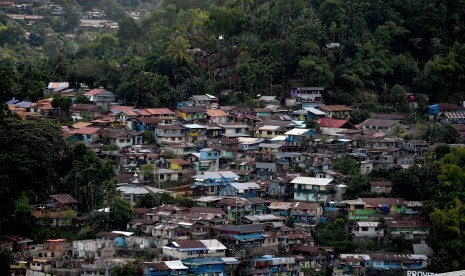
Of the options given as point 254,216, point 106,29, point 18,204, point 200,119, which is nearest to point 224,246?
point 254,216

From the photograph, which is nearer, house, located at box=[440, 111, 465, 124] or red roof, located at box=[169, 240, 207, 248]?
red roof, located at box=[169, 240, 207, 248]

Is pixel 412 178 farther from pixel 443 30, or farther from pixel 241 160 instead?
pixel 443 30

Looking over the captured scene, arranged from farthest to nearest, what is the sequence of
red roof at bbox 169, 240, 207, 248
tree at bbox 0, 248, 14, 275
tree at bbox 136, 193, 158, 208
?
1. tree at bbox 136, 193, 158, 208
2. red roof at bbox 169, 240, 207, 248
3. tree at bbox 0, 248, 14, 275

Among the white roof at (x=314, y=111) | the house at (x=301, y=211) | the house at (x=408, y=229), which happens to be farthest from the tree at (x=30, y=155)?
the house at (x=408, y=229)

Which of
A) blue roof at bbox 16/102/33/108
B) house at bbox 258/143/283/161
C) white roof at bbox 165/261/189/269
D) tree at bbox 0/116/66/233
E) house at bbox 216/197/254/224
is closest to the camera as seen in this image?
white roof at bbox 165/261/189/269

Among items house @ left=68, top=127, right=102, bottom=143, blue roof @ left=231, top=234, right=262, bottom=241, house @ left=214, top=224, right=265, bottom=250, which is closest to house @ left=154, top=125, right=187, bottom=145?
house @ left=68, top=127, right=102, bottom=143

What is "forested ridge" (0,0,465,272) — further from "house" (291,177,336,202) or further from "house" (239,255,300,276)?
"house" (239,255,300,276)

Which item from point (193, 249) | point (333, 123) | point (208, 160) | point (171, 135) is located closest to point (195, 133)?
point (171, 135)
